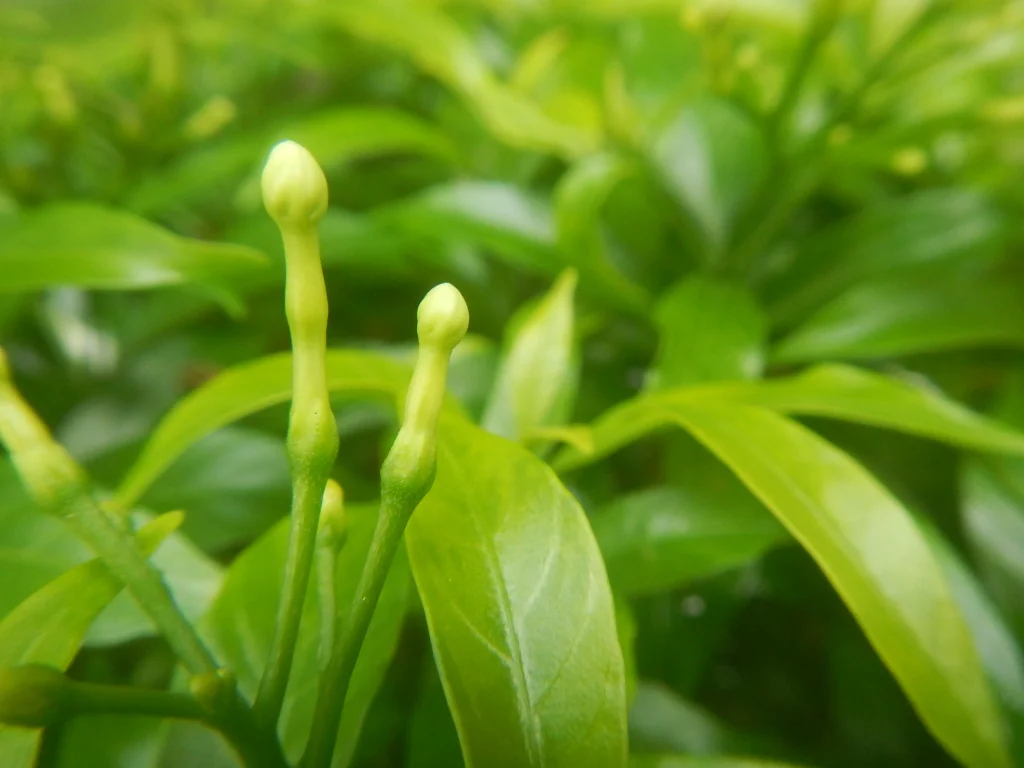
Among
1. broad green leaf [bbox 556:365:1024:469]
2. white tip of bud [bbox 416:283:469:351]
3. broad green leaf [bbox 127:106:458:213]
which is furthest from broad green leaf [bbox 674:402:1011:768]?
broad green leaf [bbox 127:106:458:213]

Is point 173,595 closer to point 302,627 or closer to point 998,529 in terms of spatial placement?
point 302,627

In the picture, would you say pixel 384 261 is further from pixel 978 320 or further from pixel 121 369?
pixel 978 320

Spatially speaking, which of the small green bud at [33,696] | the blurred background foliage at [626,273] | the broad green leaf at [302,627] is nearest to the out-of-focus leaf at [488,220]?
the blurred background foliage at [626,273]

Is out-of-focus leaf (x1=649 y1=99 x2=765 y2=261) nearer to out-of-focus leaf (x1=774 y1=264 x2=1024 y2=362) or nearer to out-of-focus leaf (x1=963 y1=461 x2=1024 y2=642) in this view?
out-of-focus leaf (x1=774 y1=264 x2=1024 y2=362)

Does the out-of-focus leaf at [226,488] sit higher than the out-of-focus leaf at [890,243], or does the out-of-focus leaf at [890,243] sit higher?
the out-of-focus leaf at [890,243]

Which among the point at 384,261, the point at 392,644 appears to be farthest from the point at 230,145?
the point at 392,644

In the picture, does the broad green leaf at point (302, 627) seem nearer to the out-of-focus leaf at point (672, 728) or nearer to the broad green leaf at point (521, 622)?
the broad green leaf at point (521, 622)
